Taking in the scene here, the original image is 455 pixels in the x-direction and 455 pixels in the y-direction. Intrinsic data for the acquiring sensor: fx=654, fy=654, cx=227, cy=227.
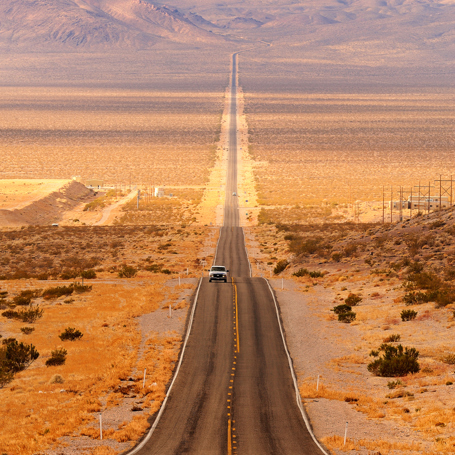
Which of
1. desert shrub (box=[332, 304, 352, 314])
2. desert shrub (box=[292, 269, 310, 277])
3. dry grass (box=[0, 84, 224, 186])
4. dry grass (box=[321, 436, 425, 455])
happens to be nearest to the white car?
desert shrub (box=[292, 269, 310, 277])

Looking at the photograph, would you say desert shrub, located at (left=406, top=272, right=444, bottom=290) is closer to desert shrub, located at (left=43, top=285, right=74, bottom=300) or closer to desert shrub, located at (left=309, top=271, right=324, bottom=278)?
desert shrub, located at (left=309, top=271, right=324, bottom=278)

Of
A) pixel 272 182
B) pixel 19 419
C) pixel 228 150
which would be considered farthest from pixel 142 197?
pixel 19 419

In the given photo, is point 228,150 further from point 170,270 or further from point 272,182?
point 170,270

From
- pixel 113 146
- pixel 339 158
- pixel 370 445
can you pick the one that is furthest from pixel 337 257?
pixel 113 146

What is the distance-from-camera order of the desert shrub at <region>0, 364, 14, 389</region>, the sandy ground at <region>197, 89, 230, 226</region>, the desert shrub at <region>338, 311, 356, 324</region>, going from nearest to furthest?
1. the desert shrub at <region>0, 364, 14, 389</region>
2. the desert shrub at <region>338, 311, 356, 324</region>
3. the sandy ground at <region>197, 89, 230, 226</region>

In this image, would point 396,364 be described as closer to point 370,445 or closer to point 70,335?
point 370,445

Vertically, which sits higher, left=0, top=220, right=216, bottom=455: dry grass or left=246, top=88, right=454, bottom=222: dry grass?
left=246, top=88, right=454, bottom=222: dry grass
